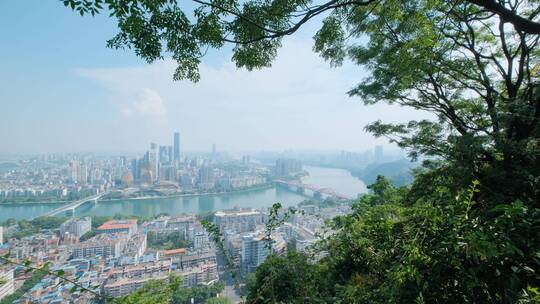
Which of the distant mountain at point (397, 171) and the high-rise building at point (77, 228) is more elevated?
the distant mountain at point (397, 171)

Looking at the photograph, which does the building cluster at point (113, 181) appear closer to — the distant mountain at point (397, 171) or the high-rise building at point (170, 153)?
the high-rise building at point (170, 153)

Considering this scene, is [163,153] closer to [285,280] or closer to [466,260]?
[285,280]

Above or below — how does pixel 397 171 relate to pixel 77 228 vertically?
above

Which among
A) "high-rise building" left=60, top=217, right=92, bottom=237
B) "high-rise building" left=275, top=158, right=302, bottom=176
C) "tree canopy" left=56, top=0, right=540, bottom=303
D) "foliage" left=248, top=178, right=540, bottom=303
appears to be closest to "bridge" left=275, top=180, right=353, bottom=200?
"high-rise building" left=275, top=158, right=302, bottom=176

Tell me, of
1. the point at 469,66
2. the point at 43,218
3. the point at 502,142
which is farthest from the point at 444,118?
the point at 43,218

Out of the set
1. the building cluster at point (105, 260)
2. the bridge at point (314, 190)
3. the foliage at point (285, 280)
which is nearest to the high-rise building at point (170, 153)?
the bridge at point (314, 190)

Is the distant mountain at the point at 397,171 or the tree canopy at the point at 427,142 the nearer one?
the tree canopy at the point at 427,142

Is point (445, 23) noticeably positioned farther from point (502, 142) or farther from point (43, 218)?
point (43, 218)

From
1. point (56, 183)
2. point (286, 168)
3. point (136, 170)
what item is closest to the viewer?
point (56, 183)

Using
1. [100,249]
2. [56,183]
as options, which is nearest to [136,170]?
[56,183]

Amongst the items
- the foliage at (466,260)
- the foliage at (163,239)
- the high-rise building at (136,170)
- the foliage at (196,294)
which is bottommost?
the foliage at (163,239)
